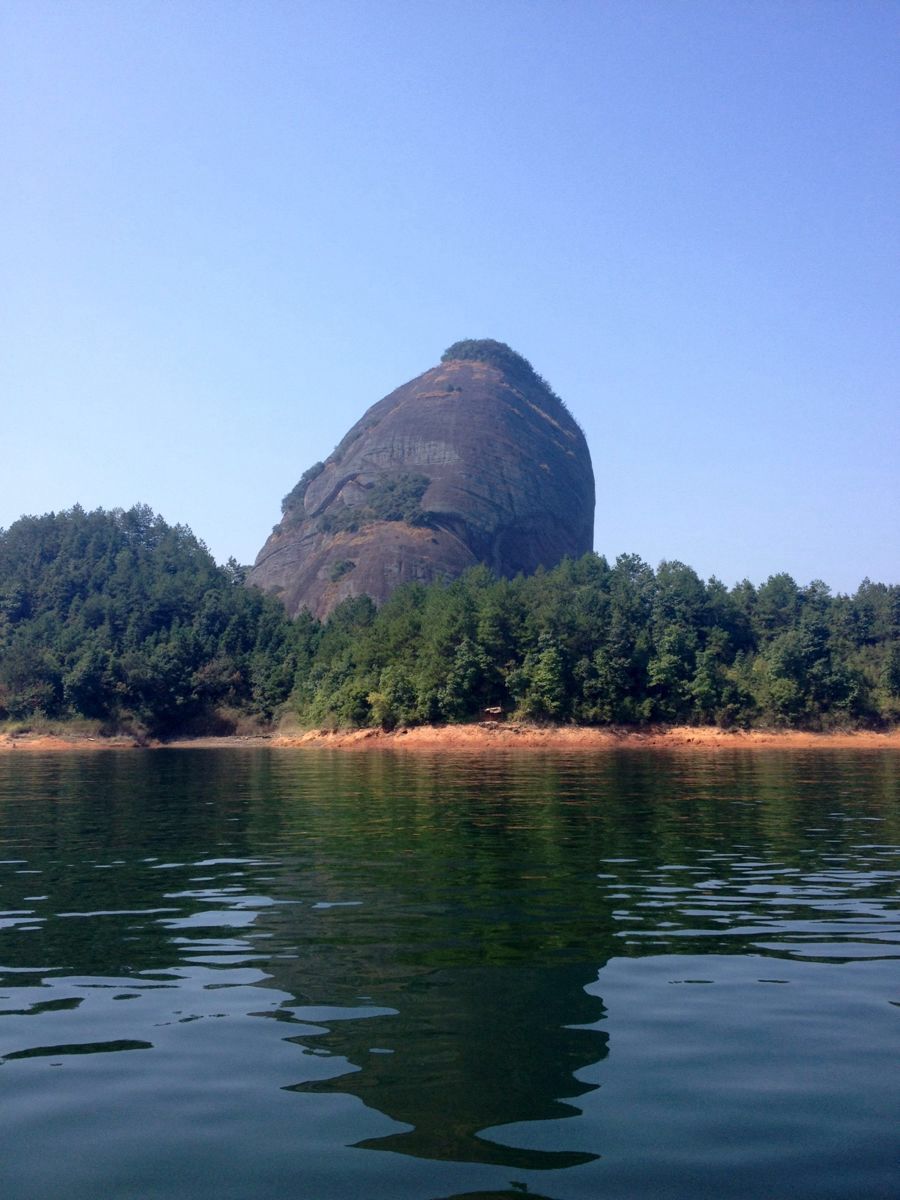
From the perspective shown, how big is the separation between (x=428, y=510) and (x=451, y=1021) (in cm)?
15900

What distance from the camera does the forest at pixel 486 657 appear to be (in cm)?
→ 8606

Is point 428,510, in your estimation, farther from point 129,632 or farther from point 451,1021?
point 451,1021

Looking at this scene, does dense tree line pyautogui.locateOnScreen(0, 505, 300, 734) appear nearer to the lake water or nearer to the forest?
the forest

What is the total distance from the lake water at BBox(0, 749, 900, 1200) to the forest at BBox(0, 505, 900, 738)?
223 feet

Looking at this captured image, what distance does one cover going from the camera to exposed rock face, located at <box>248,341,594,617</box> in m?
158

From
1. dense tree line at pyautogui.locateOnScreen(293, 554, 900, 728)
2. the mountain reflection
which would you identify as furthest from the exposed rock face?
the mountain reflection

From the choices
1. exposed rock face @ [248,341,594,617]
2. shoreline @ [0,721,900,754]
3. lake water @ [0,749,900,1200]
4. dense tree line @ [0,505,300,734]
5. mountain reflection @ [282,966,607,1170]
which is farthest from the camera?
exposed rock face @ [248,341,594,617]

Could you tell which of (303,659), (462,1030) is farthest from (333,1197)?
(303,659)

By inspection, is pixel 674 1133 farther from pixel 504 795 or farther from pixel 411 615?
pixel 411 615

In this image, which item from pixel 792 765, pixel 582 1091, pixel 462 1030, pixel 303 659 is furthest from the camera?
pixel 303 659

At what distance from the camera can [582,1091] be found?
22.5ft

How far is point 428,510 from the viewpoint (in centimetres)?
16625

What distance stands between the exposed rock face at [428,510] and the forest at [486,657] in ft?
88.0

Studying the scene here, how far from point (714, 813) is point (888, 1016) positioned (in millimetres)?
18201
